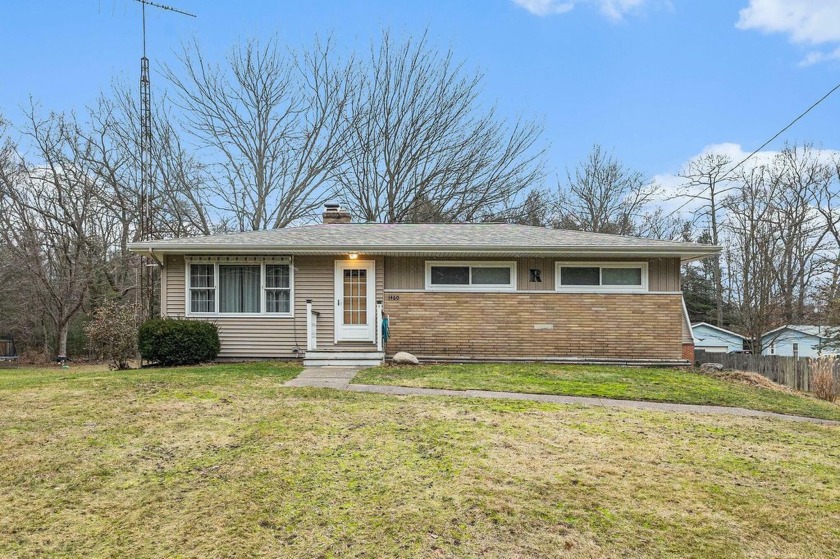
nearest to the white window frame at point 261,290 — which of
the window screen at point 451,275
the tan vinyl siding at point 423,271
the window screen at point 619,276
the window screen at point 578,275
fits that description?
the tan vinyl siding at point 423,271

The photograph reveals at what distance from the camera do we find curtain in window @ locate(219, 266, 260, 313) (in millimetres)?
11984

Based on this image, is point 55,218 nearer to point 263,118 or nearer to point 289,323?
point 263,118

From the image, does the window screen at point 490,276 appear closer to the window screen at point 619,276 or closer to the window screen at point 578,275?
the window screen at point 578,275

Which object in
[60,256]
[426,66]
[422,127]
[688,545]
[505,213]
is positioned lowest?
[688,545]

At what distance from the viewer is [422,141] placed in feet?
77.0

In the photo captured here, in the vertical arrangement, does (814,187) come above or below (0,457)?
above

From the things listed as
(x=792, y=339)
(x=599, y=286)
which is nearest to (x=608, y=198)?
(x=792, y=339)

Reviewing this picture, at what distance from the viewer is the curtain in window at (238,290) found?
472 inches

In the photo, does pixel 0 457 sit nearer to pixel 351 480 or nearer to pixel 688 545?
pixel 351 480

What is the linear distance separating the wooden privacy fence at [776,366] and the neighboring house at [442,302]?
85.0 inches

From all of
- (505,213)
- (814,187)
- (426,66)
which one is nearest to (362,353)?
(505,213)

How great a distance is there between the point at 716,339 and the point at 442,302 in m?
15.5

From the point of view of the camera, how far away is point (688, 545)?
10.2 ft

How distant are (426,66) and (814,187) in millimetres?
17443
